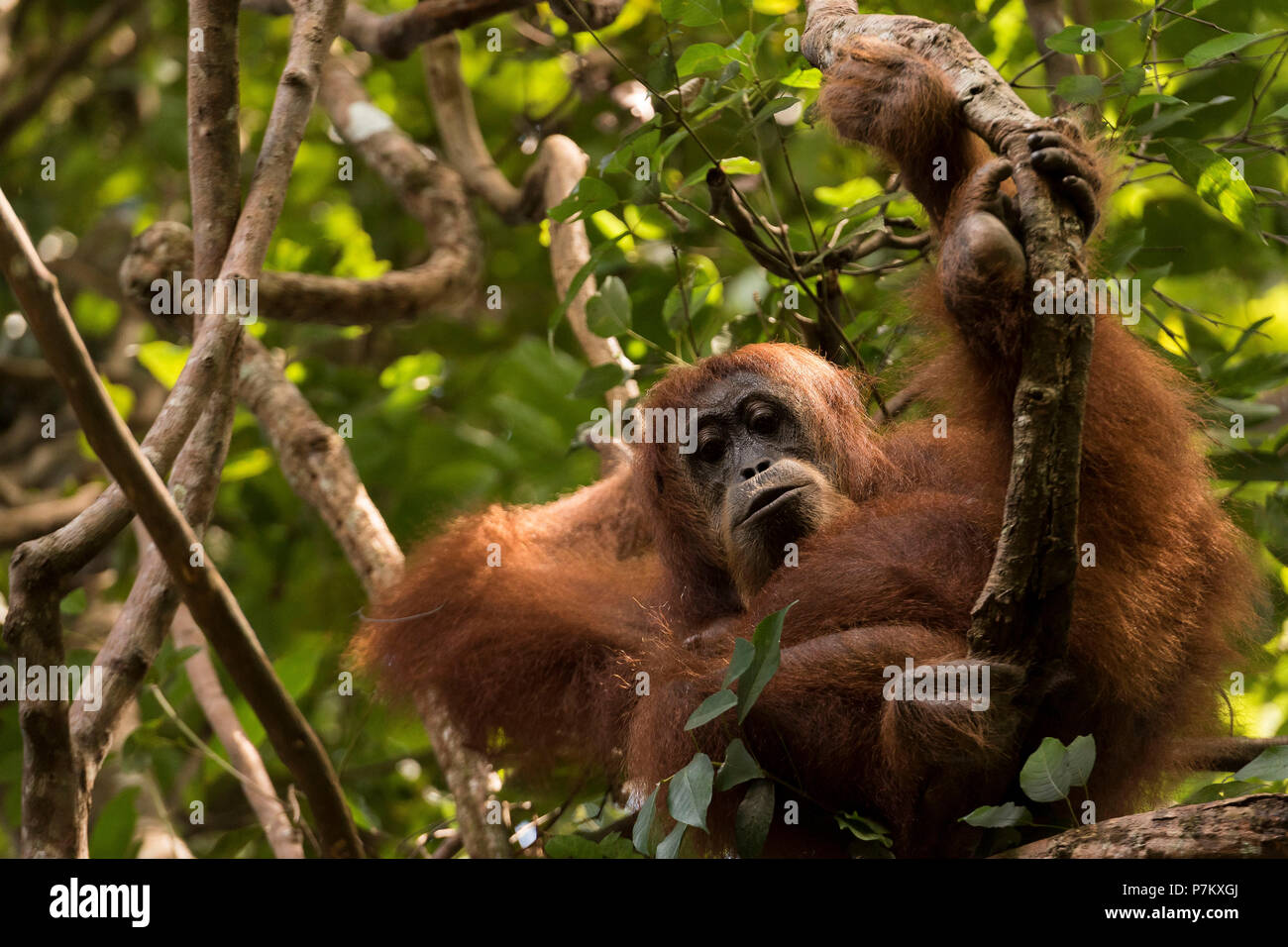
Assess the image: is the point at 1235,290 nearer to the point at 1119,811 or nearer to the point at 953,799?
the point at 1119,811

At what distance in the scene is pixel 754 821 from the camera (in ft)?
8.49

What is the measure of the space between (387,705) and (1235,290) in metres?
4.99

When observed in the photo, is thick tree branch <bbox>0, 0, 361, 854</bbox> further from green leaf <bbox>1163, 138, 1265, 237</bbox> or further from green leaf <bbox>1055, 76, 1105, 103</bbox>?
green leaf <bbox>1163, 138, 1265, 237</bbox>

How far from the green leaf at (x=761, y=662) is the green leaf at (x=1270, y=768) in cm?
95

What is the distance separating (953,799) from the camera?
2.73 metres

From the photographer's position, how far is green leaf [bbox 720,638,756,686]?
2.46 m

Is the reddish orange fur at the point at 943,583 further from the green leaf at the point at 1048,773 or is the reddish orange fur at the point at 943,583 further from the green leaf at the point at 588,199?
the green leaf at the point at 588,199

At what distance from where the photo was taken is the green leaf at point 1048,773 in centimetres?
238

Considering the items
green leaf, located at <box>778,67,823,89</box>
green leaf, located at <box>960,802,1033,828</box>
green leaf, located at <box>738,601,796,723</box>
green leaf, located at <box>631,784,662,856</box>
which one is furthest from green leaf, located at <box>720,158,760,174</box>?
green leaf, located at <box>960,802,1033,828</box>

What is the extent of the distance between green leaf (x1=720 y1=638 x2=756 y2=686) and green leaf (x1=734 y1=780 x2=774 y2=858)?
0.30 m

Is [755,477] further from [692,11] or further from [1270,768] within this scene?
[1270,768]

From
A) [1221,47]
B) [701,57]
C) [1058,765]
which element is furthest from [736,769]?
[1221,47]
